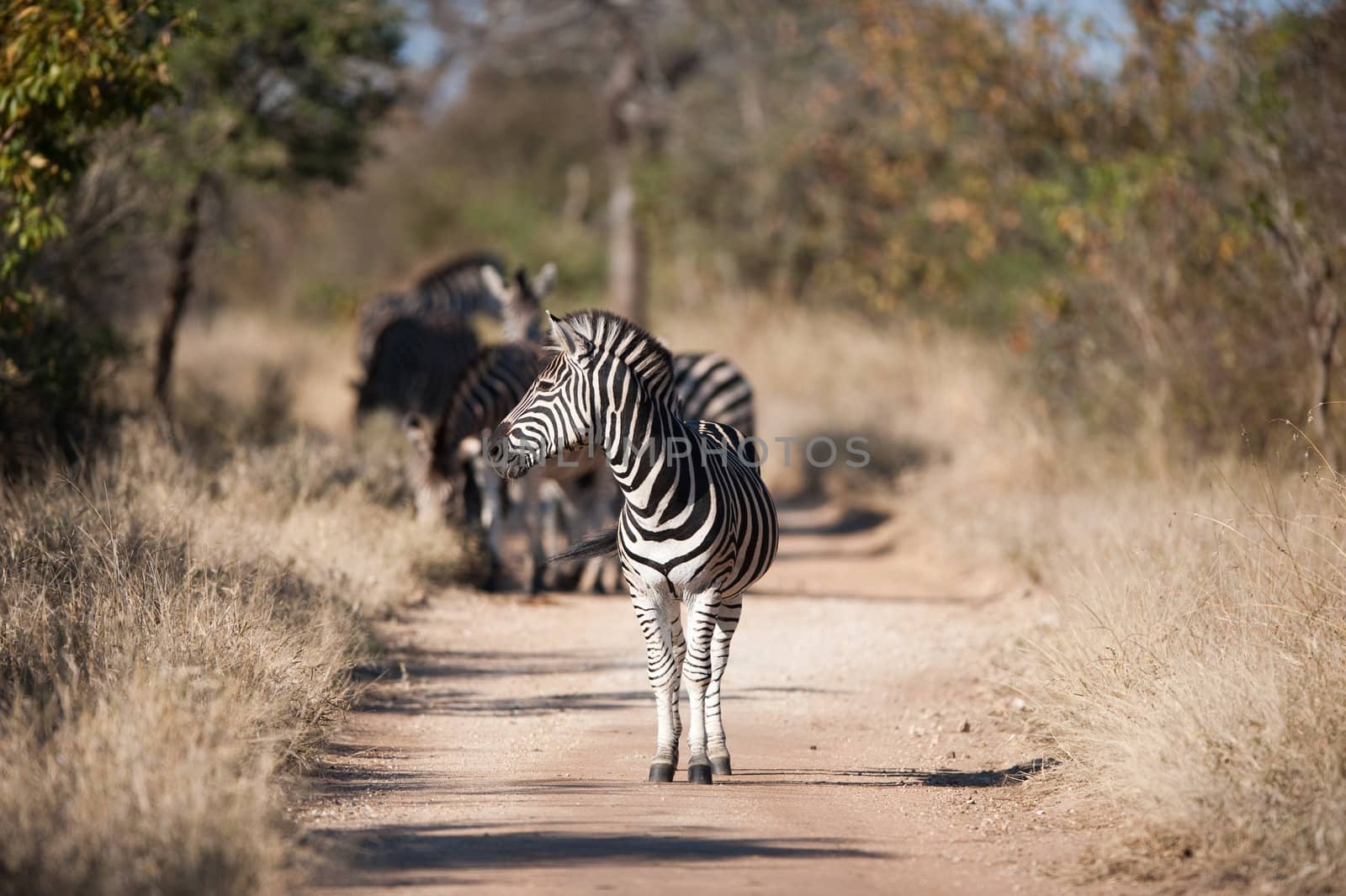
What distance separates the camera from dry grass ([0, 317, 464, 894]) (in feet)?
15.4

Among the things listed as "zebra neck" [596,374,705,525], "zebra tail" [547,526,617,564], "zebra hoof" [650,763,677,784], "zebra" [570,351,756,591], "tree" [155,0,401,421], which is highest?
"tree" [155,0,401,421]

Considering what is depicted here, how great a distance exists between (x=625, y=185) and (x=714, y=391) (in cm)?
1713

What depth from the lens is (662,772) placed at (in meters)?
6.57

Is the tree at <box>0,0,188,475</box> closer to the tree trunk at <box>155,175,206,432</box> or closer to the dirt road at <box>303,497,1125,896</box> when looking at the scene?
the tree trunk at <box>155,175,206,432</box>

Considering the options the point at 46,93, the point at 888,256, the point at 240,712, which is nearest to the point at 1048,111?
the point at 888,256

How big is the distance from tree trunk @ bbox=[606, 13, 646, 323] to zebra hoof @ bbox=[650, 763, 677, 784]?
2067 cm

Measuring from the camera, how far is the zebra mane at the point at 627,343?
6.64m

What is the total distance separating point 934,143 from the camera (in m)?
21.8

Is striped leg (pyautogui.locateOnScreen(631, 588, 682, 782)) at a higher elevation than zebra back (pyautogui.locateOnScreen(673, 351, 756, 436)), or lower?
lower

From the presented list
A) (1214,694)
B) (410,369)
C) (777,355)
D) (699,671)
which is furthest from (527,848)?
(777,355)

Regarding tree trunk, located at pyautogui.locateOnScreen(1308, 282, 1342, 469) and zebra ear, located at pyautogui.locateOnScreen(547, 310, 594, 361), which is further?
tree trunk, located at pyautogui.locateOnScreen(1308, 282, 1342, 469)

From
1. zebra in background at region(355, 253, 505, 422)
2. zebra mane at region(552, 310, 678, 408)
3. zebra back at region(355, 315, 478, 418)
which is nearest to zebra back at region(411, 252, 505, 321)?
zebra in background at region(355, 253, 505, 422)

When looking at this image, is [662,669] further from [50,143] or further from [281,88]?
[281,88]

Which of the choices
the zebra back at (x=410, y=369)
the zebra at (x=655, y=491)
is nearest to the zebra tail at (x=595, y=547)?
the zebra at (x=655, y=491)
